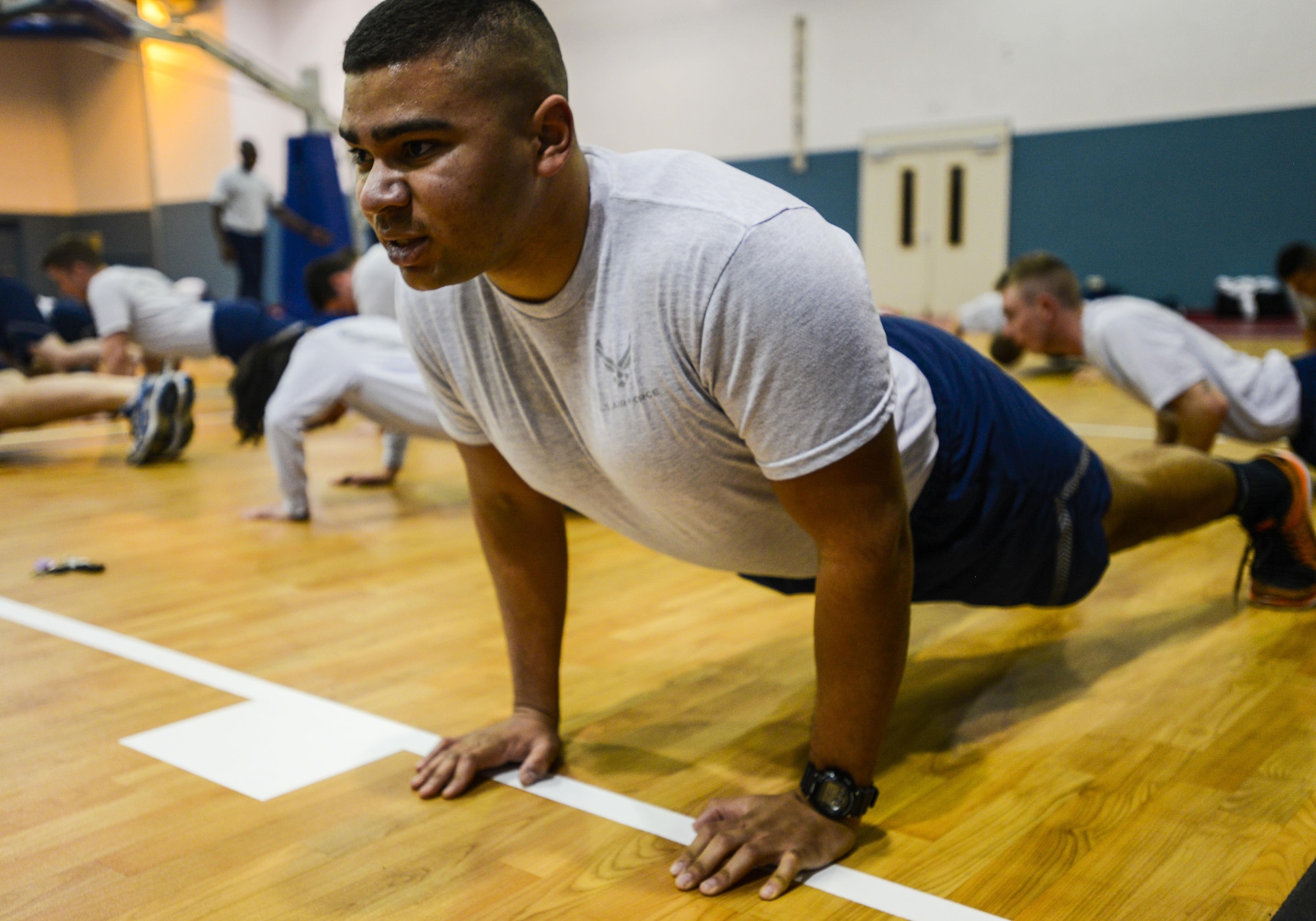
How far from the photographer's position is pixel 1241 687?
67.9 inches

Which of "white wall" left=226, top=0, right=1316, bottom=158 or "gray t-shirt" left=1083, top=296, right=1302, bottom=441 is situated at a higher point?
"white wall" left=226, top=0, right=1316, bottom=158

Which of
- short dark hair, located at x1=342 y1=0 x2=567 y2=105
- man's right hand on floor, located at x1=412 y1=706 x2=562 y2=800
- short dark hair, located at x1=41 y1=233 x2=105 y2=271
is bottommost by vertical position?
man's right hand on floor, located at x1=412 y1=706 x2=562 y2=800

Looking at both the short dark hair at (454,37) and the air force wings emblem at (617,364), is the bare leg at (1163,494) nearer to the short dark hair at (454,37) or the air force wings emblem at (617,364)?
the air force wings emblem at (617,364)

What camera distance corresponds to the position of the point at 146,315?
532 cm

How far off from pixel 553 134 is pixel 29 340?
16.0 feet

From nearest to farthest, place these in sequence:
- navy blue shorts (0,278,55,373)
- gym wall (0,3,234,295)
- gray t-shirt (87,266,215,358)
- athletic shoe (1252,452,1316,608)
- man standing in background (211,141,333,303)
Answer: athletic shoe (1252,452,1316,608) → navy blue shorts (0,278,55,373) → gray t-shirt (87,266,215,358) → gym wall (0,3,234,295) → man standing in background (211,141,333,303)

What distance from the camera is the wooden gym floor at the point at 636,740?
1.16m

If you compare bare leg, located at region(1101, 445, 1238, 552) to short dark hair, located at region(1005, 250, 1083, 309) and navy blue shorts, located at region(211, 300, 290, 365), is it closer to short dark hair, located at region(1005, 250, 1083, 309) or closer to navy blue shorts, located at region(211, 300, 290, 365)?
short dark hair, located at region(1005, 250, 1083, 309)

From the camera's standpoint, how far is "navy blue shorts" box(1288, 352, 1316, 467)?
3.12 metres

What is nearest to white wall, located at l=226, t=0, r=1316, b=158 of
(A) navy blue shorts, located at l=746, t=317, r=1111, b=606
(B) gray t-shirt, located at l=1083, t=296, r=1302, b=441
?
(B) gray t-shirt, located at l=1083, t=296, r=1302, b=441

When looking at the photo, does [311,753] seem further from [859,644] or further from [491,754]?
[859,644]

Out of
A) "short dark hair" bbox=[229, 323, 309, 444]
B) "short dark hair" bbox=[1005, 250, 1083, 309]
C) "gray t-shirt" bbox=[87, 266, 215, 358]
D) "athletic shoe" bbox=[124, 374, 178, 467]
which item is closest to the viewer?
"short dark hair" bbox=[1005, 250, 1083, 309]

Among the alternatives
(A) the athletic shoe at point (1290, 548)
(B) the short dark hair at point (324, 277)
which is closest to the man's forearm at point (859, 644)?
(A) the athletic shoe at point (1290, 548)

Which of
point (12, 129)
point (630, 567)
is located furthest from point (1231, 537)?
point (12, 129)
